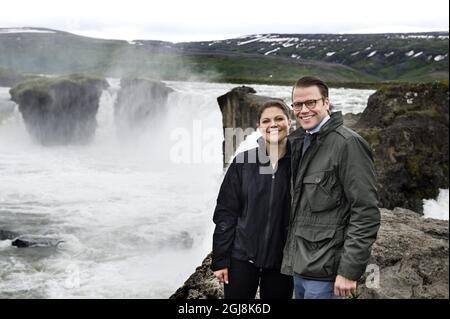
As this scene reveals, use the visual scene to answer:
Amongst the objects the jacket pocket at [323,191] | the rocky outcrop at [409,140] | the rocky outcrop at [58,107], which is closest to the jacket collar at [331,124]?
the jacket pocket at [323,191]

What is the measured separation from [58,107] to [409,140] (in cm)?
1097

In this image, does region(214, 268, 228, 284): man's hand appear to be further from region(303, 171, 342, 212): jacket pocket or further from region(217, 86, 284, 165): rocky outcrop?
region(217, 86, 284, 165): rocky outcrop

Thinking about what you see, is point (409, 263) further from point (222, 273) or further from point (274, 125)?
point (274, 125)

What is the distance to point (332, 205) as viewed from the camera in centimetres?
305

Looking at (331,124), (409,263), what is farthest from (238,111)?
(331,124)

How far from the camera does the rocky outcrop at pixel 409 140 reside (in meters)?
13.6

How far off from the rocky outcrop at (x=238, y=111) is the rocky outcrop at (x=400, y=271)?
9075mm

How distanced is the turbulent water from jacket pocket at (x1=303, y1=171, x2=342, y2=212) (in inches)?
259

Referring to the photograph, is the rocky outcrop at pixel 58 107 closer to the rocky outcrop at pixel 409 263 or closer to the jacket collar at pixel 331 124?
the rocky outcrop at pixel 409 263

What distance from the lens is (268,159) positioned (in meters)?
3.44

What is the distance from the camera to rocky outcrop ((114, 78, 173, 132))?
1076 inches

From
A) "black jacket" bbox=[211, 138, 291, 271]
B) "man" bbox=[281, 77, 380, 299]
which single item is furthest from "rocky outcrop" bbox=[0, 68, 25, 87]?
"man" bbox=[281, 77, 380, 299]

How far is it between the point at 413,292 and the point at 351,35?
380 feet
